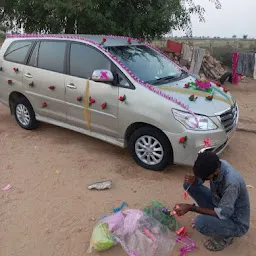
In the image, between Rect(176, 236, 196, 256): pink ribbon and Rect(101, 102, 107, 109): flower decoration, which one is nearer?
Rect(176, 236, 196, 256): pink ribbon

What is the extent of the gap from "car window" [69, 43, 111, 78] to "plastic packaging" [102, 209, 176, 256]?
239 cm

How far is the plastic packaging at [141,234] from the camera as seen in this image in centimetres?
307

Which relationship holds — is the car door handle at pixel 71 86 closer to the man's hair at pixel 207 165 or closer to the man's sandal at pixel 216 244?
the man's hair at pixel 207 165

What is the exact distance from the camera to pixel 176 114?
426cm

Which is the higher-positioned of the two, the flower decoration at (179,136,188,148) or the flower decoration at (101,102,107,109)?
the flower decoration at (101,102,107,109)

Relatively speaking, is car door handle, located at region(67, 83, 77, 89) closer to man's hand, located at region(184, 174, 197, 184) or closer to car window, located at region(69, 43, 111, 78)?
car window, located at region(69, 43, 111, 78)

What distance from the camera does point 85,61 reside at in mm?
5141

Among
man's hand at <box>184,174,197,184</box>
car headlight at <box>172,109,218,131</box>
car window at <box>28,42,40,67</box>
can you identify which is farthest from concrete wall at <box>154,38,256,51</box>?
man's hand at <box>184,174,197,184</box>

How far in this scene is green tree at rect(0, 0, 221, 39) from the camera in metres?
8.89

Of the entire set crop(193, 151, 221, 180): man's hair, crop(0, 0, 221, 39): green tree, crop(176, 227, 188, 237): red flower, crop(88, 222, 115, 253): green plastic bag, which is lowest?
crop(176, 227, 188, 237): red flower

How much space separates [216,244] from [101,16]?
7319 mm

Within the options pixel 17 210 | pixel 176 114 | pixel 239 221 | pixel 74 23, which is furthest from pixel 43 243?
pixel 74 23

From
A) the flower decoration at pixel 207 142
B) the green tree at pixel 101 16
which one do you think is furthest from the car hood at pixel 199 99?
the green tree at pixel 101 16

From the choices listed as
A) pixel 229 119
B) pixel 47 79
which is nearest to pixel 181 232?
pixel 229 119
